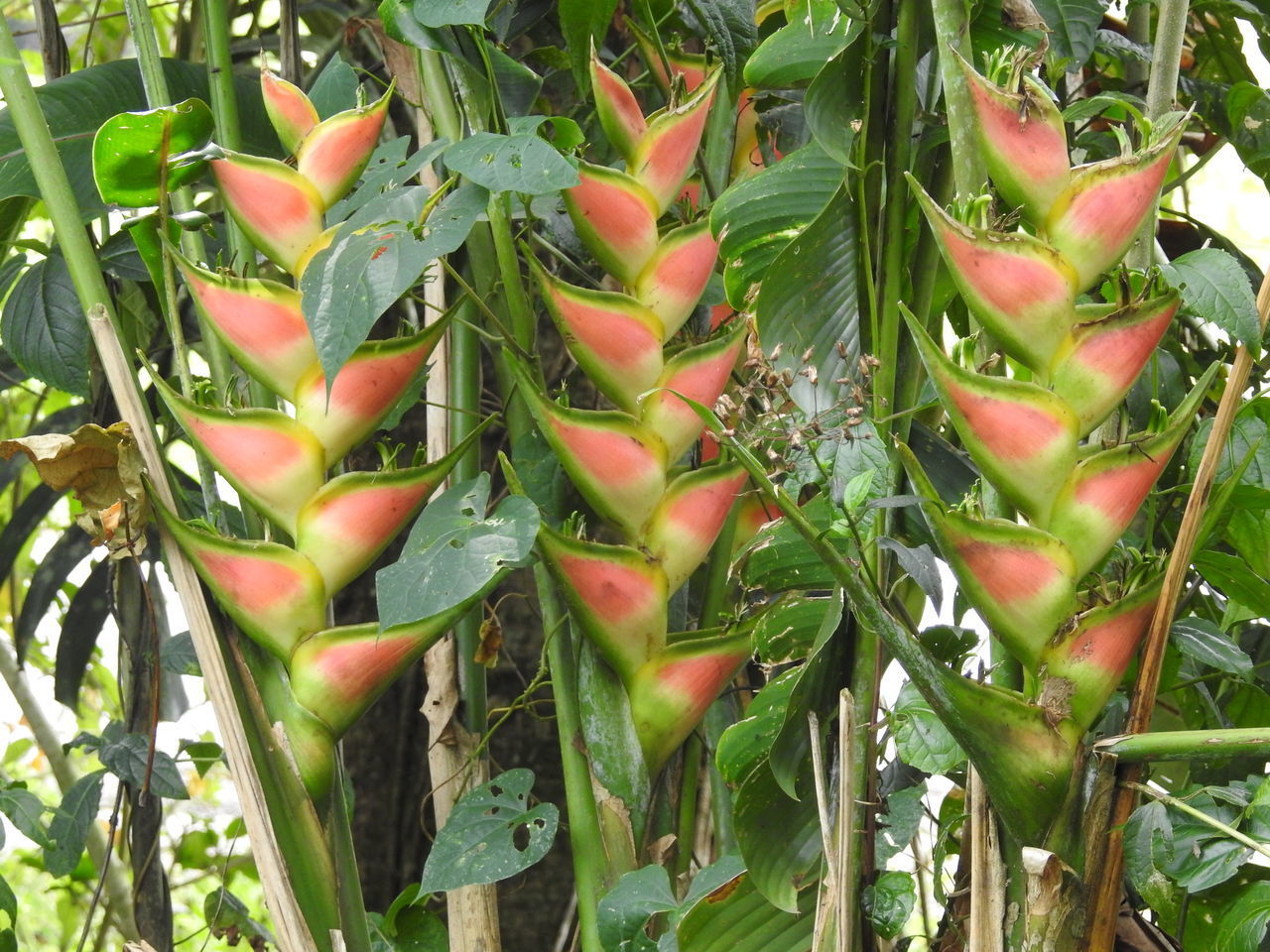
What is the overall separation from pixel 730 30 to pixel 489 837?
48 centimetres

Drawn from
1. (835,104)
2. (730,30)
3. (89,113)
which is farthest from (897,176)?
(89,113)

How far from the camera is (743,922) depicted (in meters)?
0.56

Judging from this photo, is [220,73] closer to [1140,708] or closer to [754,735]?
[754,735]

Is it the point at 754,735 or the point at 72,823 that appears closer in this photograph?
the point at 754,735

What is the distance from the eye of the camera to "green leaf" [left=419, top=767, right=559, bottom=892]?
0.61 metres

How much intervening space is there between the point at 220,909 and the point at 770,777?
17.9 inches

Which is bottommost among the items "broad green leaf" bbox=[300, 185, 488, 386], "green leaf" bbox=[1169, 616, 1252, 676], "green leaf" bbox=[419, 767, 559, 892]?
"green leaf" bbox=[419, 767, 559, 892]

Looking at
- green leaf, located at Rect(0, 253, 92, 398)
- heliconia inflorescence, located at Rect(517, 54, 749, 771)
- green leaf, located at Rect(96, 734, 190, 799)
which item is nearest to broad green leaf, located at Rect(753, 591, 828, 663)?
heliconia inflorescence, located at Rect(517, 54, 749, 771)

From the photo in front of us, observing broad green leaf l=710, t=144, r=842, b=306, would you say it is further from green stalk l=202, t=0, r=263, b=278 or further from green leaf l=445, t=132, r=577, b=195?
green stalk l=202, t=0, r=263, b=278

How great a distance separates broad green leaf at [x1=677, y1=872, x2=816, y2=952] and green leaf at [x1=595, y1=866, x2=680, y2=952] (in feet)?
0.05

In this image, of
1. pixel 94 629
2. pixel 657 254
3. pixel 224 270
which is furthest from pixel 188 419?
pixel 94 629

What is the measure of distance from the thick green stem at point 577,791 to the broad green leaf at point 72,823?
410mm

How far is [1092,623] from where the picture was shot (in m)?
0.45

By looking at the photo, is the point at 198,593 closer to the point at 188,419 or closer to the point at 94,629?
the point at 188,419
